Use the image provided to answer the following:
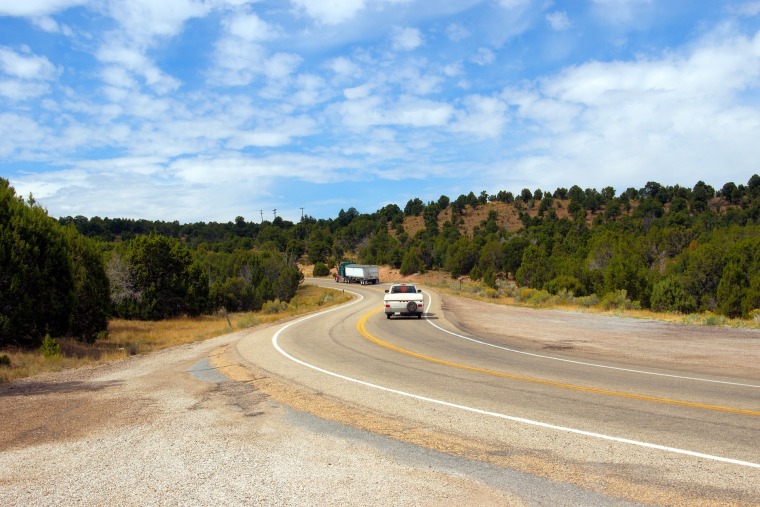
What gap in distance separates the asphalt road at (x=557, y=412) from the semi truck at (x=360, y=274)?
74.0 m

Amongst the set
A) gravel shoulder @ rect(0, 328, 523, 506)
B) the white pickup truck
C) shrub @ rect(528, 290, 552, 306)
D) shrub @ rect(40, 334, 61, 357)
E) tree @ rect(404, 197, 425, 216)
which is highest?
tree @ rect(404, 197, 425, 216)

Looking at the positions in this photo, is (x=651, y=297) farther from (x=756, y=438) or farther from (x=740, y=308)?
(x=756, y=438)

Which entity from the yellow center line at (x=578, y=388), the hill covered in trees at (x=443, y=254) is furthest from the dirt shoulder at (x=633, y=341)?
the hill covered in trees at (x=443, y=254)

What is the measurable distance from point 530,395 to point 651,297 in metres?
39.1

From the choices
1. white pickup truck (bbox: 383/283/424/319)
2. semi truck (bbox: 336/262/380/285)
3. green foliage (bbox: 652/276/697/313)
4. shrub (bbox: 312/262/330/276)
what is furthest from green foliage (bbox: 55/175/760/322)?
white pickup truck (bbox: 383/283/424/319)

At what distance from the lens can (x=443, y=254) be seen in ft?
350

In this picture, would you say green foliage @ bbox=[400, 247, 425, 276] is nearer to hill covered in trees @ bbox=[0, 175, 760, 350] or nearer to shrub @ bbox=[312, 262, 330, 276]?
hill covered in trees @ bbox=[0, 175, 760, 350]

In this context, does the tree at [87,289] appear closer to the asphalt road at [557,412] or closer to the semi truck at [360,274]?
the asphalt road at [557,412]

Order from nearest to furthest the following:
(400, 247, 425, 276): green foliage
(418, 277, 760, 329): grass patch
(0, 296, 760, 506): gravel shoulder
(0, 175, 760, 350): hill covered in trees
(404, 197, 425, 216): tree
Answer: (0, 296, 760, 506): gravel shoulder < (0, 175, 760, 350): hill covered in trees < (418, 277, 760, 329): grass patch < (400, 247, 425, 276): green foliage < (404, 197, 425, 216): tree

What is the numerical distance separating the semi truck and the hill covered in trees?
10.1 m

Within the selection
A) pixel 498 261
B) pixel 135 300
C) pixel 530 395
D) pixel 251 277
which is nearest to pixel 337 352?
pixel 530 395

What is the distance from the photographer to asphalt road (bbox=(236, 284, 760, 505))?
5730 mm

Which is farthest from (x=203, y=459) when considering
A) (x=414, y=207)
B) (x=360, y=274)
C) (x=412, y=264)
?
(x=414, y=207)

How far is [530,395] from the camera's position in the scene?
9.75 m
